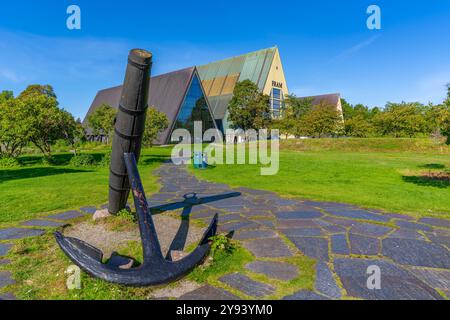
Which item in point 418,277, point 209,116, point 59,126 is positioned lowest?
point 418,277

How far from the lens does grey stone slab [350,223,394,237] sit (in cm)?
405

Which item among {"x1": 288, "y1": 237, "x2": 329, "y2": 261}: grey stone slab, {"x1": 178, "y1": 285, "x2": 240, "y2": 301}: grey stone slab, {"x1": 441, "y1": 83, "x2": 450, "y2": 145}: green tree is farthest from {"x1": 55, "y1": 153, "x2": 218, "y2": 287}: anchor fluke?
{"x1": 441, "y1": 83, "x2": 450, "y2": 145}: green tree

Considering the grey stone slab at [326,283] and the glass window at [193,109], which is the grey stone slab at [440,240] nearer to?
the grey stone slab at [326,283]

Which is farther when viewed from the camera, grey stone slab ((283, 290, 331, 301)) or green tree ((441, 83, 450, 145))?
green tree ((441, 83, 450, 145))

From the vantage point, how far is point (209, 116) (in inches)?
1630

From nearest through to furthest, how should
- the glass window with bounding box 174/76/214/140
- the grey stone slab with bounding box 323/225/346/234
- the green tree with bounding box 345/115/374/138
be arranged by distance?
the grey stone slab with bounding box 323/225/346/234 → the green tree with bounding box 345/115/374/138 → the glass window with bounding box 174/76/214/140

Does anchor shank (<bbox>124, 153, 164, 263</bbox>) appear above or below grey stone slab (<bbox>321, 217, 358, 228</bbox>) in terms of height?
above

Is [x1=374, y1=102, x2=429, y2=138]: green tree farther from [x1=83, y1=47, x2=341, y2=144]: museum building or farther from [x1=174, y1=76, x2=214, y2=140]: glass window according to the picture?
[x1=174, y1=76, x2=214, y2=140]: glass window

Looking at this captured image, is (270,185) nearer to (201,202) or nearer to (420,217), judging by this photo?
(201,202)

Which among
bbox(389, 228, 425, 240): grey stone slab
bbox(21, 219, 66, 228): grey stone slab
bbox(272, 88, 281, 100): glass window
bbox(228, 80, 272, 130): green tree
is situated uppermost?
bbox(272, 88, 281, 100): glass window

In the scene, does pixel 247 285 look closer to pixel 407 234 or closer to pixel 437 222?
pixel 407 234

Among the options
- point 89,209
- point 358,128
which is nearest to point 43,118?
point 89,209
